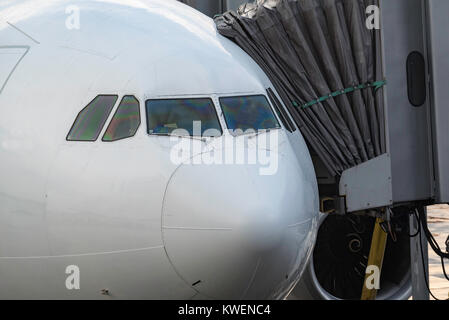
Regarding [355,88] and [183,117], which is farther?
[355,88]

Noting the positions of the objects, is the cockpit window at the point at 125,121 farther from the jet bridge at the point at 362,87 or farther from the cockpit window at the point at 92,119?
the jet bridge at the point at 362,87

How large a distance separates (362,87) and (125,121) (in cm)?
340

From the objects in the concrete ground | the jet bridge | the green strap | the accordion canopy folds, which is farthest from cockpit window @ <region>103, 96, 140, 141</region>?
the concrete ground

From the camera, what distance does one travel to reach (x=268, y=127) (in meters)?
8.10

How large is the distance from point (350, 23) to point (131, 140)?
359 centimetres

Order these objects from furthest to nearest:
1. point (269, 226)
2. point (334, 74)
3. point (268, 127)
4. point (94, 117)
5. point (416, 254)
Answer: point (416, 254) → point (334, 74) → point (268, 127) → point (94, 117) → point (269, 226)

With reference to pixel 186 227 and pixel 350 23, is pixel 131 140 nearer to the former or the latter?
pixel 186 227

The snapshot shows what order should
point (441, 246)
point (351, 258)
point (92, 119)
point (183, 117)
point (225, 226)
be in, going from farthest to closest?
point (441, 246)
point (351, 258)
point (183, 117)
point (92, 119)
point (225, 226)

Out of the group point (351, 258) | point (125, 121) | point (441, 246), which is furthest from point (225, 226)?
point (441, 246)

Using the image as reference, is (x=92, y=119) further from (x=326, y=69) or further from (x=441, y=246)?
(x=441, y=246)

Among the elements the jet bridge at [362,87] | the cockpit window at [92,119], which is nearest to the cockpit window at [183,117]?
the cockpit window at [92,119]

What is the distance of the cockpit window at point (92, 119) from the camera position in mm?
7398

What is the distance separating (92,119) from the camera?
7.49 m
